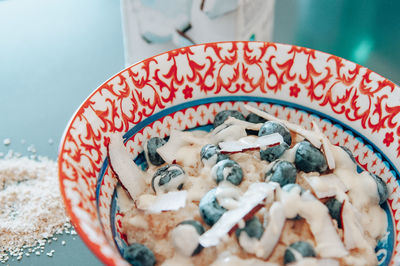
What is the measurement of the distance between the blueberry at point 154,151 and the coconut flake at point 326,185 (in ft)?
0.83

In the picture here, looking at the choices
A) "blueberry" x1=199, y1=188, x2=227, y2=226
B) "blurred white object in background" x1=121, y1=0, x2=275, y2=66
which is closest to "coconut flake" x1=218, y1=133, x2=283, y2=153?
"blueberry" x1=199, y1=188, x2=227, y2=226

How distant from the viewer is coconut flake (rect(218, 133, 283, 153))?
2.23ft

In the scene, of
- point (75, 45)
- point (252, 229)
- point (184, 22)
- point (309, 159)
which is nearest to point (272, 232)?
point (252, 229)

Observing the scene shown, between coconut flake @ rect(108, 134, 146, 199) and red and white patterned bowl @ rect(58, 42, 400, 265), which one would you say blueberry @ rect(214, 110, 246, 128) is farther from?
coconut flake @ rect(108, 134, 146, 199)

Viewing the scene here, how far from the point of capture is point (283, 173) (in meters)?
0.62

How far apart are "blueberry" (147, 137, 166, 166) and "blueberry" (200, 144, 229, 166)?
3.2 inches

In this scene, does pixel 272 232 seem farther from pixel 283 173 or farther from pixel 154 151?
pixel 154 151

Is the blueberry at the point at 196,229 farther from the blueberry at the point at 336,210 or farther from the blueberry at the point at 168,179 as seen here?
the blueberry at the point at 336,210

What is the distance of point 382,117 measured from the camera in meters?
0.71

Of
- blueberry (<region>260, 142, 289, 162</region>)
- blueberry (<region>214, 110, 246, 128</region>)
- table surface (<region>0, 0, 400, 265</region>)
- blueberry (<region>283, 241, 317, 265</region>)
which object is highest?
table surface (<region>0, 0, 400, 265</region>)

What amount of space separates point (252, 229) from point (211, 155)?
0.53 feet

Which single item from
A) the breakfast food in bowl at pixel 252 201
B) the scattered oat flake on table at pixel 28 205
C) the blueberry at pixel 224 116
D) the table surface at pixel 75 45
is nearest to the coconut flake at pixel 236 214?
the breakfast food in bowl at pixel 252 201

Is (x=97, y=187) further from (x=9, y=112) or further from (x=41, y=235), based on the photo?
(x=9, y=112)

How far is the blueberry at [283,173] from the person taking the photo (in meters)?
0.62
